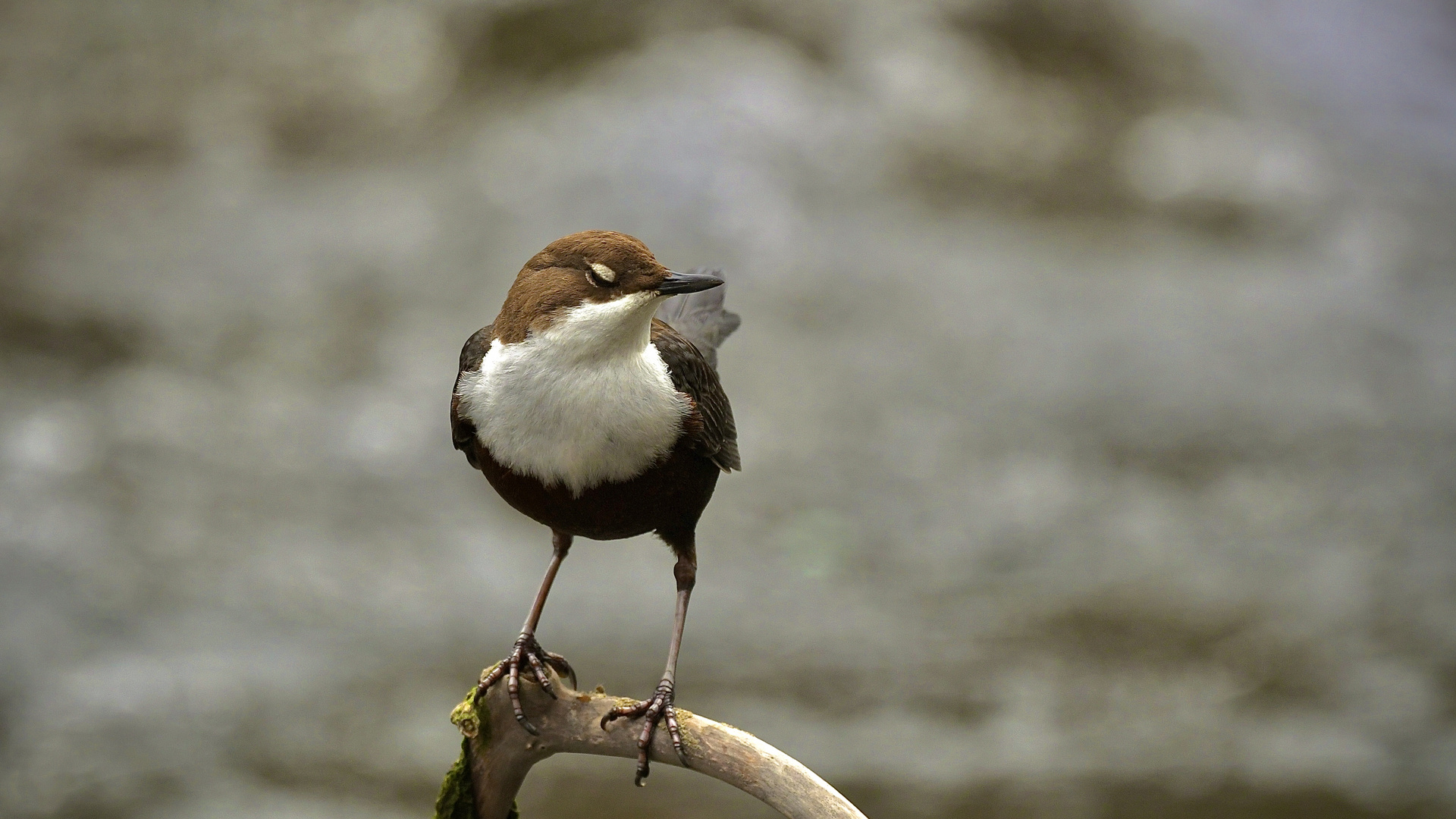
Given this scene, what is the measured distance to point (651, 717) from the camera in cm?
190

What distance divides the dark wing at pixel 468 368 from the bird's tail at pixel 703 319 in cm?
53

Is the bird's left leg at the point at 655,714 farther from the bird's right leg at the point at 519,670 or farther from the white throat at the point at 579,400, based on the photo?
the white throat at the point at 579,400

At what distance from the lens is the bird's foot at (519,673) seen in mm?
1938

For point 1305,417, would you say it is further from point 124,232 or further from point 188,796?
point 124,232

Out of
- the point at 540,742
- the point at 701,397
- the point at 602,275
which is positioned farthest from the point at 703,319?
the point at 540,742

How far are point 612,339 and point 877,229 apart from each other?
3.32 m

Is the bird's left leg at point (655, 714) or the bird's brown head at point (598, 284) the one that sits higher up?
the bird's brown head at point (598, 284)

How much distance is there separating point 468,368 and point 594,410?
0.86 feet

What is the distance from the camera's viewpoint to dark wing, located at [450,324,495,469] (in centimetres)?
187

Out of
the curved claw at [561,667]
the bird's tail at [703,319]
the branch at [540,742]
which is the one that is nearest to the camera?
the branch at [540,742]

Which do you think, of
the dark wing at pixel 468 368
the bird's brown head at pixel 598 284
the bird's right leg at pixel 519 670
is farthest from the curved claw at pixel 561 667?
the bird's brown head at pixel 598 284

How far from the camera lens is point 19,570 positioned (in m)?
4.27

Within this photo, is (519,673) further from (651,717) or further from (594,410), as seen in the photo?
(594,410)

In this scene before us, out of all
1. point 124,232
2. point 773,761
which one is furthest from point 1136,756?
point 124,232
